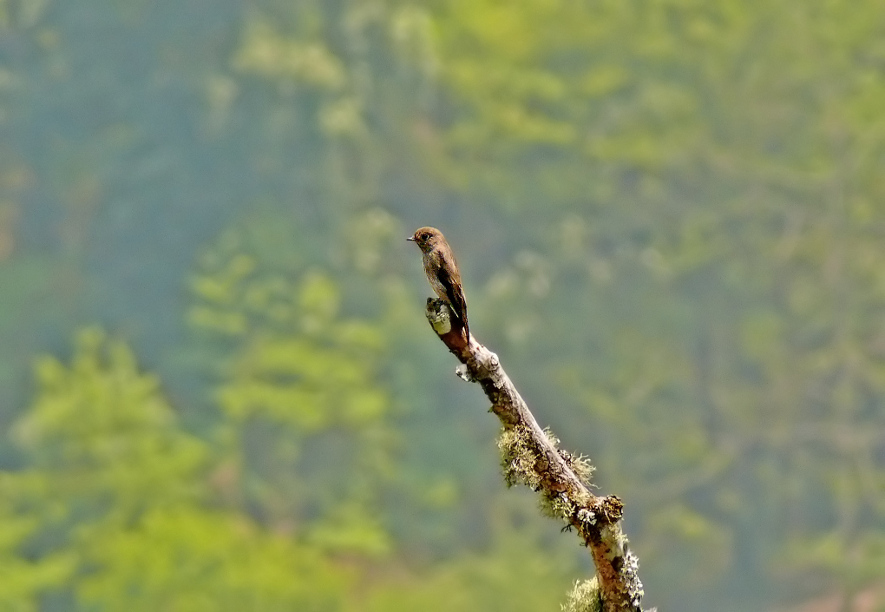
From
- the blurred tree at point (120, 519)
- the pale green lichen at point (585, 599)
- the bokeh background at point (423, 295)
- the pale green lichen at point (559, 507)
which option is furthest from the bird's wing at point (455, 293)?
the blurred tree at point (120, 519)

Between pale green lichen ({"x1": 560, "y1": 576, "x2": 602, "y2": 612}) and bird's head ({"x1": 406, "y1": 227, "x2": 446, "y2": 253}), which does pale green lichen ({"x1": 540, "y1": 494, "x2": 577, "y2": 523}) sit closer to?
pale green lichen ({"x1": 560, "y1": 576, "x2": 602, "y2": 612})

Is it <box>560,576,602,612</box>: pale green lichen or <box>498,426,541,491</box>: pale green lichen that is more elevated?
<box>498,426,541,491</box>: pale green lichen

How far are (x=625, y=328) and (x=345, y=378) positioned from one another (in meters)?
2.82

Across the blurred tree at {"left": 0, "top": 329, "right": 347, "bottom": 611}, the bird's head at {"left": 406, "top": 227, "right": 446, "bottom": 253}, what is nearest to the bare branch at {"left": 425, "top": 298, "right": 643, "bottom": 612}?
the bird's head at {"left": 406, "top": 227, "right": 446, "bottom": 253}

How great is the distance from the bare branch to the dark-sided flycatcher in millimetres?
46

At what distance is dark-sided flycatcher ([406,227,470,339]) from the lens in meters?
3.16

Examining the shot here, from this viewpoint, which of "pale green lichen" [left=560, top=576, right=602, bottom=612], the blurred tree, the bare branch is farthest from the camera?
the blurred tree

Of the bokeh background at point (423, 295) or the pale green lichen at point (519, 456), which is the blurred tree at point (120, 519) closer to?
the bokeh background at point (423, 295)

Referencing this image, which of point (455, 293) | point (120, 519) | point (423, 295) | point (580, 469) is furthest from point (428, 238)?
point (120, 519)

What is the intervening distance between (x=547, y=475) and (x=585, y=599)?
43cm

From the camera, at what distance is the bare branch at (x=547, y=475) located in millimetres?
3090

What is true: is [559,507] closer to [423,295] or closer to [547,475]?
[547,475]

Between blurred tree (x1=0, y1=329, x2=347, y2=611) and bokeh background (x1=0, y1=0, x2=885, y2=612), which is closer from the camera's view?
blurred tree (x1=0, y1=329, x2=347, y2=611)

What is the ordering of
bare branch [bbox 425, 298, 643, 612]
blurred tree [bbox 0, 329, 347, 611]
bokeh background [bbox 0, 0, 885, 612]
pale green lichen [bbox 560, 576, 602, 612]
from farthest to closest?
bokeh background [bbox 0, 0, 885, 612]
blurred tree [bbox 0, 329, 347, 611]
pale green lichen [bbox 560, 576, 602, 612]
bare branch [bbox 425, 298, 643, 612]
